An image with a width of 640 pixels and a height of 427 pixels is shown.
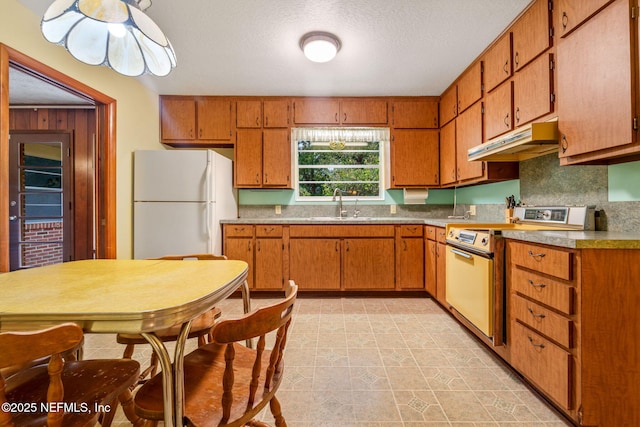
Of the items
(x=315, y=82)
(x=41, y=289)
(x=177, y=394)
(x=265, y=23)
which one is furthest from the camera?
(x=315, y=82)

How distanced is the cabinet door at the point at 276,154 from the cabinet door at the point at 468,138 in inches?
76.8

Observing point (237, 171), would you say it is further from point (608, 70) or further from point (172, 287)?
point (608, 70)

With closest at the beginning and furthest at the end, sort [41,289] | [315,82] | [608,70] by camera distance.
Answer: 1. [41,289]
2. [608,70]
3. [315,82]

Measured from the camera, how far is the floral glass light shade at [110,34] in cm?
125

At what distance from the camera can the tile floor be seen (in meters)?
1.40

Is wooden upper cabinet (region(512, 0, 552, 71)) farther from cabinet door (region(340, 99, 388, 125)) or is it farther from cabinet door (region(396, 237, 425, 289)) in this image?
cabinet door (region(396, 237, 425, 289))

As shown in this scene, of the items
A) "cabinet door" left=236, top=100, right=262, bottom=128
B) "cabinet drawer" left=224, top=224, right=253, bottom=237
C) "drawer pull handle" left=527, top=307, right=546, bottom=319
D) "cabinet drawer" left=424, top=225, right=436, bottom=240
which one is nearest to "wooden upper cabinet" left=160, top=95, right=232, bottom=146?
"cabinet door" left=236, top=100, right=262, bottom=128

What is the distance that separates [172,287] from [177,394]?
357 mm

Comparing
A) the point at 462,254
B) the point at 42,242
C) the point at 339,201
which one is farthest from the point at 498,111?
the point at 42,242

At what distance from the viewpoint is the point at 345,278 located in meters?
3.18

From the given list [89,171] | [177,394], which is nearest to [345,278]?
[177,394]

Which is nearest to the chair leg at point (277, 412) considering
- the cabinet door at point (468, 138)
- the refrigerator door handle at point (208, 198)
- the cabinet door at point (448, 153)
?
the refrigerator door handle at point (208, 198)

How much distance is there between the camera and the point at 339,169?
12.6 feet

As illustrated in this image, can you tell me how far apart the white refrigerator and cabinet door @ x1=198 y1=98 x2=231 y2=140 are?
24.1 inches
